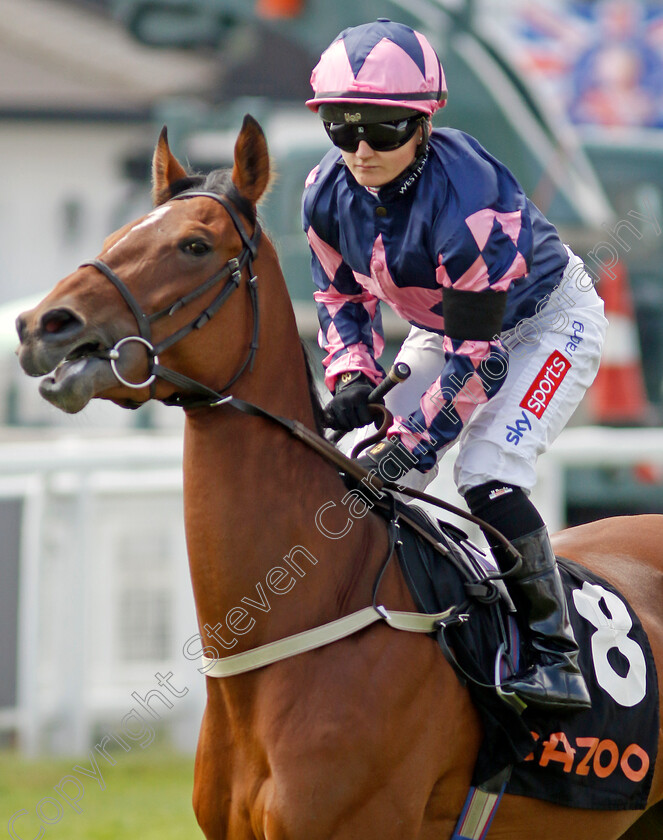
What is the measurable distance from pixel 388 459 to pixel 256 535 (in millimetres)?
406

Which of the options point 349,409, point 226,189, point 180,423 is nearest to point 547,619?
point 349,409

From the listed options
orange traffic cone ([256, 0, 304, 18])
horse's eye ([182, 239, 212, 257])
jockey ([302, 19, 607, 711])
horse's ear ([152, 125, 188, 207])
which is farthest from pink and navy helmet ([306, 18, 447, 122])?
orange traffic cone ([256, 0, 304, 18])

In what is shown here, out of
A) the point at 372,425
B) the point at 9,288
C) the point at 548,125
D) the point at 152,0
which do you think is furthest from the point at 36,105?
the point at 372,425

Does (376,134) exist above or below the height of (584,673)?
above

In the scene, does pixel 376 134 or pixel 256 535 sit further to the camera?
pixel 376 134

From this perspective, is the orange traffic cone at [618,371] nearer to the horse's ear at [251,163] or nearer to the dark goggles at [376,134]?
the dark goggles at [376,134]

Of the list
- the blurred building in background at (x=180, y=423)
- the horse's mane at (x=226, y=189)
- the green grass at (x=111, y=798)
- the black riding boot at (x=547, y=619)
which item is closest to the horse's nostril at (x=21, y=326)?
the horse's mane at (x=226, y=189)

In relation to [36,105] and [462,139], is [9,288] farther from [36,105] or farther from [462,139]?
[462,139]

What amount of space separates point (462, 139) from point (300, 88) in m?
18.1

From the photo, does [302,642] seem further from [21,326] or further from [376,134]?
[376,134]

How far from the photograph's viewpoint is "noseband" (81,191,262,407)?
8.02ft

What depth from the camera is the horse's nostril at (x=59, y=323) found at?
235 cm

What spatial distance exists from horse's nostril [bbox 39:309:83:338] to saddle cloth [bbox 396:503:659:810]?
952 mm

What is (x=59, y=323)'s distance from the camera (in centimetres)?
238
